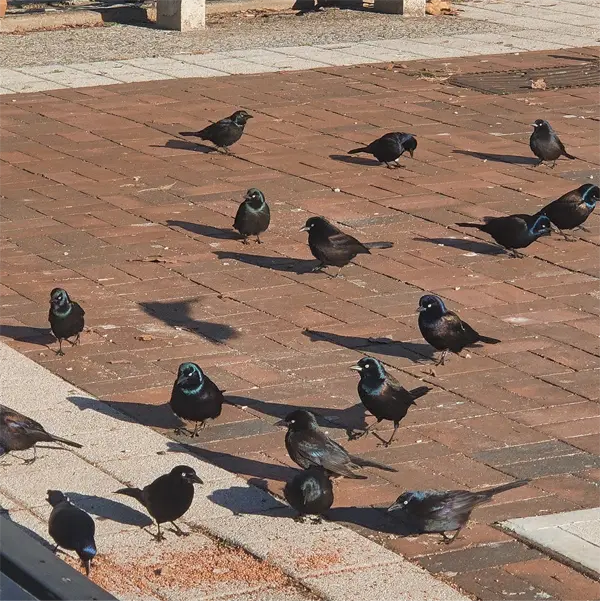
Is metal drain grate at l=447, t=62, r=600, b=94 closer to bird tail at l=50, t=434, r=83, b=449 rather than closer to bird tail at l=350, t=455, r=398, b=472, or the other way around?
bird tail at l=350, t=455, r=398, b=472

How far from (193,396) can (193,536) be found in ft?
3.79

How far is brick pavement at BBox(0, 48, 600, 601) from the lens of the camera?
294 inches

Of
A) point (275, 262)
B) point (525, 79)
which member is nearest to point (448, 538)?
point (275, 262)

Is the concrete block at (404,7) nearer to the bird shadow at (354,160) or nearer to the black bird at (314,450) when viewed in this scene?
the bird shadow at (354,160)

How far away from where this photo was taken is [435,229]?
11602 mm

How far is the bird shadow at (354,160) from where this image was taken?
1353 centimetres

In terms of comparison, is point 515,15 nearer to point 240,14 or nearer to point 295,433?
point 240,14

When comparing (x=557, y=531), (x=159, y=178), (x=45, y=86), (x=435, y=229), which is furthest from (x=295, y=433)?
(x=45, y=86)

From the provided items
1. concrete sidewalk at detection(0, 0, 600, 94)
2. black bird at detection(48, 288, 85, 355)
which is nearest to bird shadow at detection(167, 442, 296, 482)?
black bird at detection(48, 288, 85, 355)

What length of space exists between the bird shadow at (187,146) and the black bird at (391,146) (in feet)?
5.42

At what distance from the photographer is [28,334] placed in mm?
9266

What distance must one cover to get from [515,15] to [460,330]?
1336 cm

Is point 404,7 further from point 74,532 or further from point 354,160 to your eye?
point 74,532

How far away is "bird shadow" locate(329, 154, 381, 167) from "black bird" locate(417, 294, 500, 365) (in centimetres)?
486
